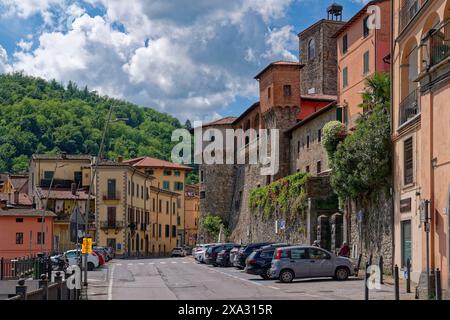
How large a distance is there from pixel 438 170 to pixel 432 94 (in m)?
2.33

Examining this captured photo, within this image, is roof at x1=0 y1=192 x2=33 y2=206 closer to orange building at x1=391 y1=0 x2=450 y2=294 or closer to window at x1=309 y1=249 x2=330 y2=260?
window at x1=309 y1=249 x2=330 y2=260

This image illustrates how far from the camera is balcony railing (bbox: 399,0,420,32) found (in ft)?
97.3

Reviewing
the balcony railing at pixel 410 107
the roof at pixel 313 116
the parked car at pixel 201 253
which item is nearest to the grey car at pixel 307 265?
the balcony railing at pixel 410 107

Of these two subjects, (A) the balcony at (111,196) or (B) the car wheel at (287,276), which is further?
(A) the balcony at (111,196)

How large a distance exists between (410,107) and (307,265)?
25.0 ft

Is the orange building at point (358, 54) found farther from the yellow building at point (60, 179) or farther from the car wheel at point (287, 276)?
the yellow building at point (60, 179)

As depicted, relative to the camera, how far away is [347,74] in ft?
169

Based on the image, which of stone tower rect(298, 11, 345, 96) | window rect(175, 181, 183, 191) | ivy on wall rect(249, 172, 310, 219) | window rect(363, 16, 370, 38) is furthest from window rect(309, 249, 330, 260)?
window rect(175, 181, 183, 191)

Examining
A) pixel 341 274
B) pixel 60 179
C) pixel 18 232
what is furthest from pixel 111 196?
pixel 341 274

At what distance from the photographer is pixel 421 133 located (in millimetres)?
24500

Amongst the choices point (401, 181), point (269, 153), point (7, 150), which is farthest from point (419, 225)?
point (7, 150)

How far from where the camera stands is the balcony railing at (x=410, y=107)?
28.6m

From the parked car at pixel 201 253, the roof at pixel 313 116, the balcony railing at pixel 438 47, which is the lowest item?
the parked car at pixel 201 253
